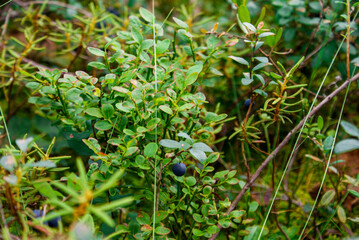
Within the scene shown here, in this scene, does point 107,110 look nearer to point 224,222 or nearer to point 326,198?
point 224,222

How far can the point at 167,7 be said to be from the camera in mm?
2285

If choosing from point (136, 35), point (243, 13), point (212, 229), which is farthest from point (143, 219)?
point (243, 13)

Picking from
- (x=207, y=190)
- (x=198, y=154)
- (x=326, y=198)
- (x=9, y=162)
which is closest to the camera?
(x=9, y=162)

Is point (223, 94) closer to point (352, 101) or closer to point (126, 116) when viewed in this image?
point (352, 101)

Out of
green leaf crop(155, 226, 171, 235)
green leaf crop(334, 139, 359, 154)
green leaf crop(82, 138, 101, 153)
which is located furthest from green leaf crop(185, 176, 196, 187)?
green leaf crop(334, 139, 359, 154)

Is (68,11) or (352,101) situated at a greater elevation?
(68,11)

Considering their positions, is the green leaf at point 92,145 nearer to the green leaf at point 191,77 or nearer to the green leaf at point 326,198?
the green leaf at point 191,77

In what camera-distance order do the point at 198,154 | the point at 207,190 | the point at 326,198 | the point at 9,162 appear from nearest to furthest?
the point at 9,162 → the point at 198,154 → the point at 207,190 → the point at 326,198

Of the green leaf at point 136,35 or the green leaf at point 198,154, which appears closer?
the green leaf at point 198,154

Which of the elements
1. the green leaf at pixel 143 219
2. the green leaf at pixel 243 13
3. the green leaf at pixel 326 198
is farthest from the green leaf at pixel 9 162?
the green leaf at pixel 326 198

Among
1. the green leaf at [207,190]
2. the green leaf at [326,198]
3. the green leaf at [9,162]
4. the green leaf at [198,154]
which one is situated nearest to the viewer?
the green leaf at [9,162]

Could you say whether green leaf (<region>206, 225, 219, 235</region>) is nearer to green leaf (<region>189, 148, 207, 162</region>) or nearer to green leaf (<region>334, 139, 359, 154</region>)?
green leaf (<region>189, 148, 207, 162</region>)

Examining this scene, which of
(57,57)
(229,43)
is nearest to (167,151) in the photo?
(229,43)

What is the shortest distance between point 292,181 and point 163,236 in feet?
2.81
